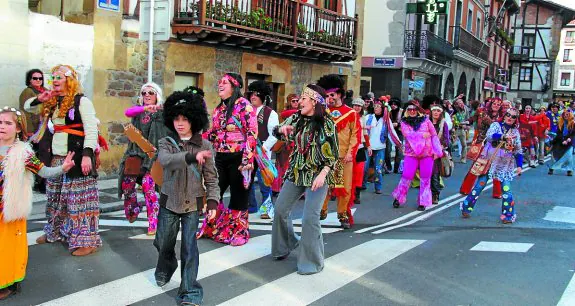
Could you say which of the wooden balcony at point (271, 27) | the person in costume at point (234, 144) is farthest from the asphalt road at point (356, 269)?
the wooden balcony at point (271, 27)

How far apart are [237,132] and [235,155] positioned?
24cm

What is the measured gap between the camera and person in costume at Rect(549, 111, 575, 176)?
15.3 m

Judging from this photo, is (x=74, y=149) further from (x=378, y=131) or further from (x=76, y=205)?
(x=378, y=131)

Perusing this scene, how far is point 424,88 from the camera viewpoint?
28531mm

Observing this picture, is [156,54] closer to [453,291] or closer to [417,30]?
[453,291]

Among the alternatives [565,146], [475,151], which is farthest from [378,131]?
[565,146]

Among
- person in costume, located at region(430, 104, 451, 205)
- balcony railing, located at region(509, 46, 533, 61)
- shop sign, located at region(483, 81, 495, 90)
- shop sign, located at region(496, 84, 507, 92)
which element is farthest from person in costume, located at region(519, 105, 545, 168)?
balcony railing, located at region(509, 46, 533, 61)

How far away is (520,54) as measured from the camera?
5747 cm

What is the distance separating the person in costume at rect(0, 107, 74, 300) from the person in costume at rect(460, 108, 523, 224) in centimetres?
607

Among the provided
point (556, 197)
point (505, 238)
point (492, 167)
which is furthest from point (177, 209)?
point (556, 197)

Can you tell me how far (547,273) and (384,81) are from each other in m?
20.9

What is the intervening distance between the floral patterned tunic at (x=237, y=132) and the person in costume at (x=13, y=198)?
2.00m

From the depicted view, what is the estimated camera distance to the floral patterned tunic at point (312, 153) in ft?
18.2

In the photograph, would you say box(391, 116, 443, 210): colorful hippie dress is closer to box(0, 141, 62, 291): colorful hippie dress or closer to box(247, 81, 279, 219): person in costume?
box(247, 81, 279, 219): person in costume
